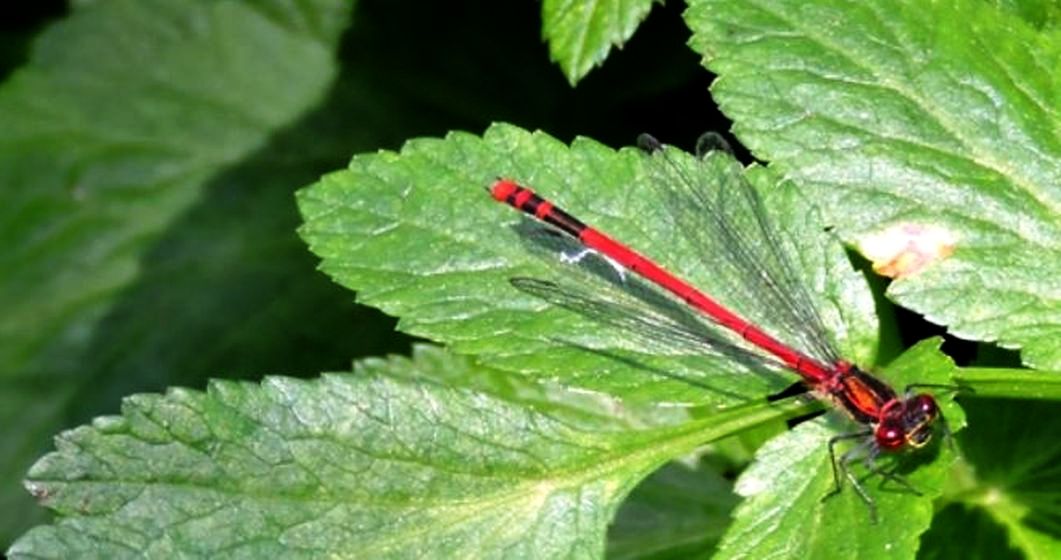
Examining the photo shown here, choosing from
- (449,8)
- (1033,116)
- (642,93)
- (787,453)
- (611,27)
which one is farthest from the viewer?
(449,8)

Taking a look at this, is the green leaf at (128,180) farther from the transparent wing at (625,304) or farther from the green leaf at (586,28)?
the transparent wing at (625,304)

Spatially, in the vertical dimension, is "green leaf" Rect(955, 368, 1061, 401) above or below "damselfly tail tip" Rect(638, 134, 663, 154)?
below

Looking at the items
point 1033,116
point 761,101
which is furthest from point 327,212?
point 1033,116

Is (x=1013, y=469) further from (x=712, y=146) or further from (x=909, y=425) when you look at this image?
(x=712, y=146)

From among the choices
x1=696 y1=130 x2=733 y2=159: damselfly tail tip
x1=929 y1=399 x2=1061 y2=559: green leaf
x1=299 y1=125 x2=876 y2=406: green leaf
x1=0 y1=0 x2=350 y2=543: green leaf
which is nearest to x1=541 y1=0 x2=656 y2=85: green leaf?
x1=696 y1=130 x2=733 y2=159: damselfly tail tip

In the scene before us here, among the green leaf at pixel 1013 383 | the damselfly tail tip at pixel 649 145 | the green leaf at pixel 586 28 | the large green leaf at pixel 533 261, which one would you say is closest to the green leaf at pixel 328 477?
the large green leaf at pixel 533 261

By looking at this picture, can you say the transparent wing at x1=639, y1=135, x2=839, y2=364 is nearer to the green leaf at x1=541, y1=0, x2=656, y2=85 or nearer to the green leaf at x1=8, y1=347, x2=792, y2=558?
the green leaf at x1=8, y1=347, x2=792, y2=558

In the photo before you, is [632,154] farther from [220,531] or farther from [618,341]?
[220,531]
